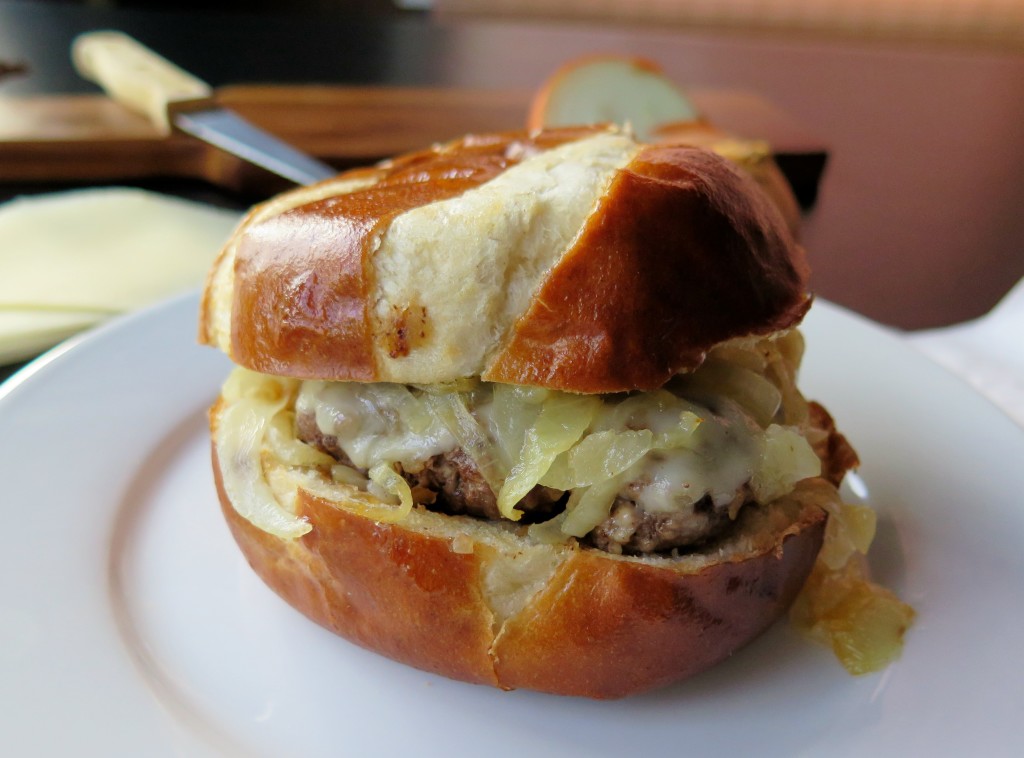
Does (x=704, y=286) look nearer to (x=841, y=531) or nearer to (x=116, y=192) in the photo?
(x=841, y=531)

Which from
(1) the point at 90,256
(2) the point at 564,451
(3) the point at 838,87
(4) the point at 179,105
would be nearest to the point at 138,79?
(4) the point at 179,105

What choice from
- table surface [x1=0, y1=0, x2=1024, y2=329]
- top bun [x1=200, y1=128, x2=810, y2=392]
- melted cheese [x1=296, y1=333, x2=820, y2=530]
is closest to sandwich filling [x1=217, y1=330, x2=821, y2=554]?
melted cheese [x1=296, y1=333, x2=820, y2=530]

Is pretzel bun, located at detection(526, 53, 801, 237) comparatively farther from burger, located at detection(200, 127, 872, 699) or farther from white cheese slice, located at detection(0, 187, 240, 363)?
burger, located at detection(200, 127, 872, 699)

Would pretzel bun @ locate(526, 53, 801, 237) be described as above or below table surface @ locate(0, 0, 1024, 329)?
above

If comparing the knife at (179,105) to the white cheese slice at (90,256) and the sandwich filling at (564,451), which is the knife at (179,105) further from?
the sandwich filling at (564,451)

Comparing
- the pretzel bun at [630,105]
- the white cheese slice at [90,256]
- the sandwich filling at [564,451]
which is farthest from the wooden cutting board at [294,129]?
the sandwich filling at [564,451]

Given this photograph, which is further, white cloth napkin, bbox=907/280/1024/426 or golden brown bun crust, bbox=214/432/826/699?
white cloth napkin, bbox=907/280/1024/426
